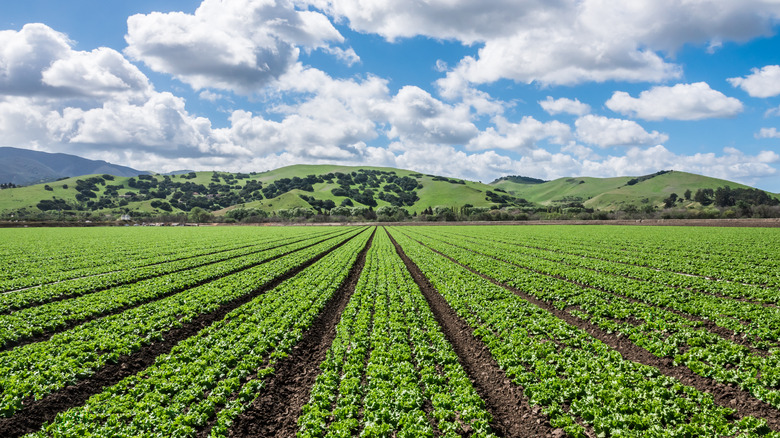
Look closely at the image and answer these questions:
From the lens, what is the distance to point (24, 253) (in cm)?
4478

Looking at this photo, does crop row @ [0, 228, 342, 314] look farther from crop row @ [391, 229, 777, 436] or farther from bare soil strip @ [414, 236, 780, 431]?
bare soil strip @ [414, 236, 780, 431]

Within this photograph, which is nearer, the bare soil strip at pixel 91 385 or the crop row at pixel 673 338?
the bare soil strip at pixel 91 385

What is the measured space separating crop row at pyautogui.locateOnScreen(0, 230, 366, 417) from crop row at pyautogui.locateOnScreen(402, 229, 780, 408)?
20.1m

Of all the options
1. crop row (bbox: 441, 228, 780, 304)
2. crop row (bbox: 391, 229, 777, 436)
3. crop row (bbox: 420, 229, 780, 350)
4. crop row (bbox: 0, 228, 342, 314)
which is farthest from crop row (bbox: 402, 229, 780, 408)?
crop row (bbox: 0, 228, 342, 314)

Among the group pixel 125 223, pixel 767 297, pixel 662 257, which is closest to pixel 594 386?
pixel 767 297

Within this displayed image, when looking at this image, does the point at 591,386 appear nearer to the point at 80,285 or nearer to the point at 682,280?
the point at 682,280

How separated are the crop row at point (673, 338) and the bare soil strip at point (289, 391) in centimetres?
1261

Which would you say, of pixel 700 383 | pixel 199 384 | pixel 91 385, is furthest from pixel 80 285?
pixel 700 383

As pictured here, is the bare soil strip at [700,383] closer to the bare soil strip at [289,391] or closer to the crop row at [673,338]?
the crop row at [673,338]

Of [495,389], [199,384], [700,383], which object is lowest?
[495,389]

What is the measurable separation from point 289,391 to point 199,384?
2791 mm

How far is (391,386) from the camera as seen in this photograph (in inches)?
430

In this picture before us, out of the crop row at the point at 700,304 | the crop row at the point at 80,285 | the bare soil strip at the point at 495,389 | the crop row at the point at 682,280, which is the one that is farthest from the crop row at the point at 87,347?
the crop row at the point at 682,280

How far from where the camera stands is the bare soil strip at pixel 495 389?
9.39m
